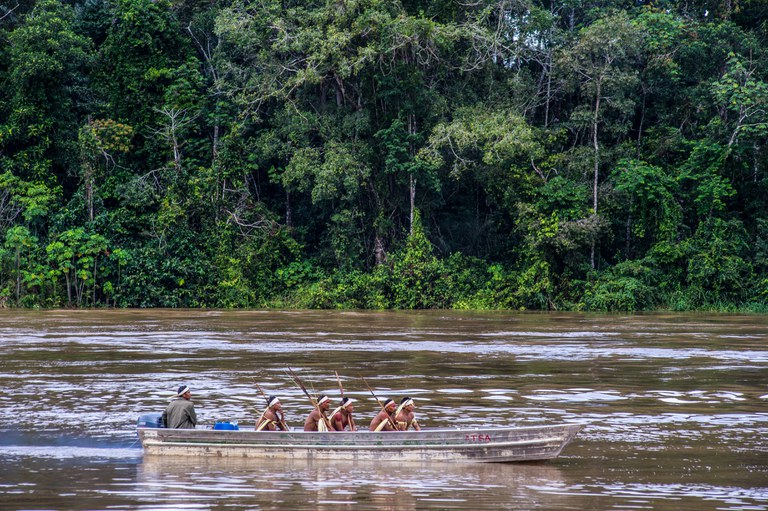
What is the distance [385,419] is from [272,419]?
1.63 m

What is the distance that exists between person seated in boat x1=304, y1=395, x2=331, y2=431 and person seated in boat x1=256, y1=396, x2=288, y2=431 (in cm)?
43

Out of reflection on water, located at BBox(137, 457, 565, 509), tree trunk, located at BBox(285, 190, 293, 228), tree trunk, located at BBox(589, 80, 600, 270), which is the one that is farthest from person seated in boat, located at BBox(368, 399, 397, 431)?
tree trunk, located at BBox(285, 190, 293, 228)

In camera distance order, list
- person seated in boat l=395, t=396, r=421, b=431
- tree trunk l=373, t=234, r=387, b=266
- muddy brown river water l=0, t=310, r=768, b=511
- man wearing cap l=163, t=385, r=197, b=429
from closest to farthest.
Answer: muddy brown river water l=0, t=310, r=768, b=511 < person seated in boat l=395, t=396, r=421, b=431 < man wearing cap l=163, t=385, r=197, b=429 < tree trunk l=373, t=234, r=387, b=266

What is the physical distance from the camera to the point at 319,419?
14.3 m

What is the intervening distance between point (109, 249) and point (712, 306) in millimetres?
23457

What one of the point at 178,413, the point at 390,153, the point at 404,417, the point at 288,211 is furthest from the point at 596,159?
the point at 178,413

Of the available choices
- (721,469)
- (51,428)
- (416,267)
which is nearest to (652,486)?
(721,469)

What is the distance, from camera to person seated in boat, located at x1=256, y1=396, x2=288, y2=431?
1441 cm

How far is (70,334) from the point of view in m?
30.3

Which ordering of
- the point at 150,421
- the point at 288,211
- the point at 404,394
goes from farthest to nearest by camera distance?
the point at 288,211 → the point at 404,394 → the point at 150,421

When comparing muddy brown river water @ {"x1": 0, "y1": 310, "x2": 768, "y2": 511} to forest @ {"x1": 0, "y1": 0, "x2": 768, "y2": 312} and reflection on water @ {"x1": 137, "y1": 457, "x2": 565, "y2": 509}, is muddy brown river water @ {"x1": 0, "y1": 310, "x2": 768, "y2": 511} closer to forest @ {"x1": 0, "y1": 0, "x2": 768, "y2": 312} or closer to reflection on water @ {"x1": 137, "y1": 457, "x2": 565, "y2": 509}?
reflection on water @ {"x1": 137, "y1": 457, "x2": 565, "y2": 509}

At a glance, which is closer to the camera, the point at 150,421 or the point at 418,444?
the point at 418,444

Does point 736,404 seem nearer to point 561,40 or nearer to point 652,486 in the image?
point 652,486

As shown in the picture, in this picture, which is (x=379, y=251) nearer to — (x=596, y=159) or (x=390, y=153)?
(x=390, y=153)
